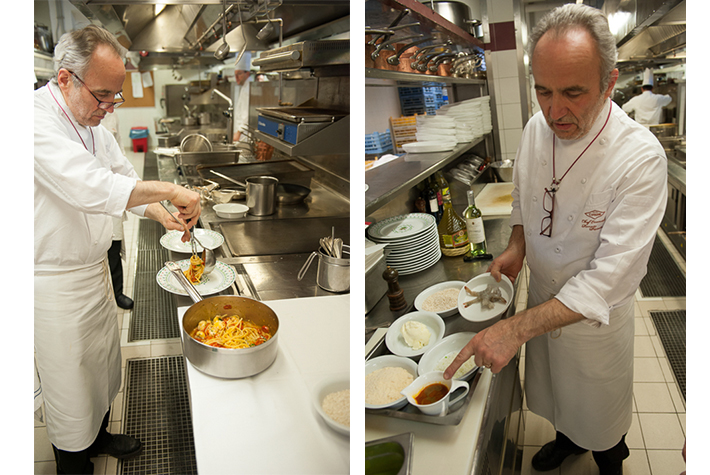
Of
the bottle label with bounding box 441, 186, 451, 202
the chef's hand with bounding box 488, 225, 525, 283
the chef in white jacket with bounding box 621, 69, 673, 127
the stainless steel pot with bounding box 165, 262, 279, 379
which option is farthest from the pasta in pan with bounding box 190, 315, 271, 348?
the chef in white jacket with bounding box 621, 69, 673, 127

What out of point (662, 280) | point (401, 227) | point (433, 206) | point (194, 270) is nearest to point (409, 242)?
point (401, 227)

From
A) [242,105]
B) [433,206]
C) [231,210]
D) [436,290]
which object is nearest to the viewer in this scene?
[436,290]

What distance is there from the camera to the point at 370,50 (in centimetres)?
123

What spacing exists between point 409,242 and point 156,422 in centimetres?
119

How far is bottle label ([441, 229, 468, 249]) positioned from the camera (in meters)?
1.83

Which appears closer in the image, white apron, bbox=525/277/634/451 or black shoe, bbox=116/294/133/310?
white apron, bbox=525/277/634/451

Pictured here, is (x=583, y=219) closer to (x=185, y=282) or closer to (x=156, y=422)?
(x=185, y=282)

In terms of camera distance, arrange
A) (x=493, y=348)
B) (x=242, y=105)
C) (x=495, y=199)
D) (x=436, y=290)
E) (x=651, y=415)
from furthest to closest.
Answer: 1. (x=242, y=105)
2. (x=495, y=199)
3. (x=436, y=290)
4. (x=651, y=415)
5. (x=493, y=348)

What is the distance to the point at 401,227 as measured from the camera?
1.72 meters

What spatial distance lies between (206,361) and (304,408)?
0.97 ft

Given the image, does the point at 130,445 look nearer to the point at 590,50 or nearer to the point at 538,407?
the point at 538,407

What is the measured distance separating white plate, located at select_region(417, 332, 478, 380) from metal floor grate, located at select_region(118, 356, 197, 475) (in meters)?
0.99

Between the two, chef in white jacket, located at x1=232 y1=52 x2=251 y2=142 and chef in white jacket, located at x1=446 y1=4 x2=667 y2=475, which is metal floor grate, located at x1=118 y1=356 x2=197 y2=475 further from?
chef in white jacket, located at x1=232 y1=52 x2=251 y2=142
